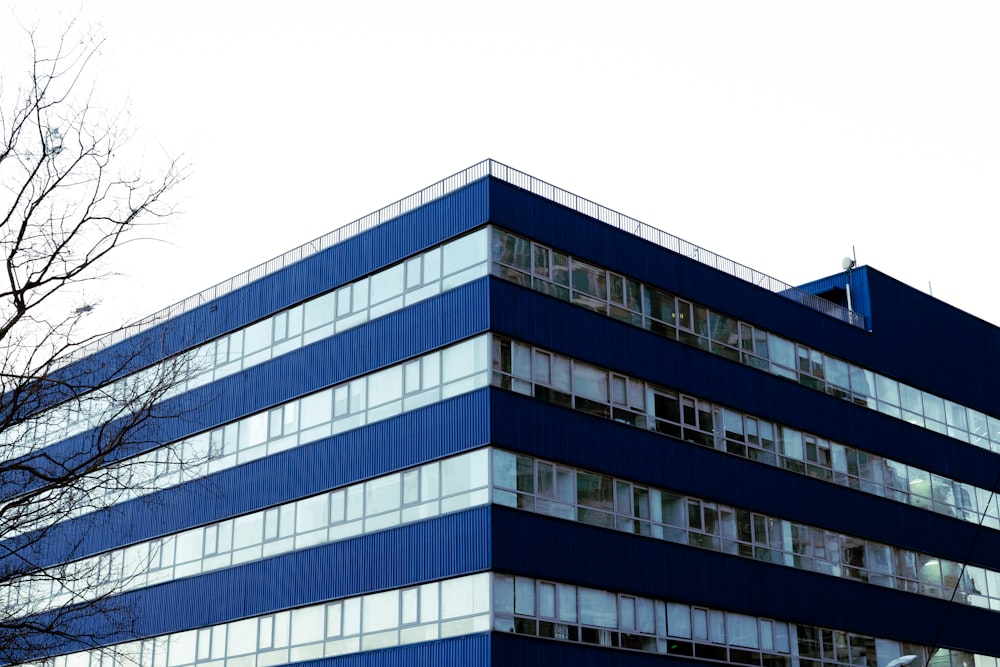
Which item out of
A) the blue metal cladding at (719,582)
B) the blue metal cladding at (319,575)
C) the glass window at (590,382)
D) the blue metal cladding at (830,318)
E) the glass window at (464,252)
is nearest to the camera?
the blue metal cladding at (319,575)

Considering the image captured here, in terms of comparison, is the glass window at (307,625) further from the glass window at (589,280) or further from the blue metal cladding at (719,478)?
the glass window at (589,280)

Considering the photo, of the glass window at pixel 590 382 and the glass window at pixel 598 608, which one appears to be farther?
the glass window at pixel 590 382

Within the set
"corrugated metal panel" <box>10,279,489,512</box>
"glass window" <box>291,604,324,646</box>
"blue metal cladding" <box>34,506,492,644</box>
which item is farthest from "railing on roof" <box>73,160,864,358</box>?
"glass window" <box>291,604,324,646</box>

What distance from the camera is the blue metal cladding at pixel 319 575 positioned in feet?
107

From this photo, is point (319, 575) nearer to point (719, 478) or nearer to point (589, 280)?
point (589, 280)

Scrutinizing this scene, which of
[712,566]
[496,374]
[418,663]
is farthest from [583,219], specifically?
[418,663]

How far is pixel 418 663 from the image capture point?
3266cm

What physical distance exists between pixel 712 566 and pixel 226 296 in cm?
1779

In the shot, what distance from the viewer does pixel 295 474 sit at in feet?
126

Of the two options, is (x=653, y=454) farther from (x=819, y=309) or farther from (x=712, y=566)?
(x=819, y=309)

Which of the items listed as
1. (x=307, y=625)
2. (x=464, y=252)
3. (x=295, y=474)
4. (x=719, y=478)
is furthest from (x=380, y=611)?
(x=719, y=478)

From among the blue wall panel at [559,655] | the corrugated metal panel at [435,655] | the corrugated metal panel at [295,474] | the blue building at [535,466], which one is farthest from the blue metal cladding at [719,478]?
the corrugated metal panel at [435,655]

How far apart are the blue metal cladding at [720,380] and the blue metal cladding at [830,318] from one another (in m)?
1.78

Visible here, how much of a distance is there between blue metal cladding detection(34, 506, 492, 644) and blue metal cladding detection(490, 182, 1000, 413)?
850cm
